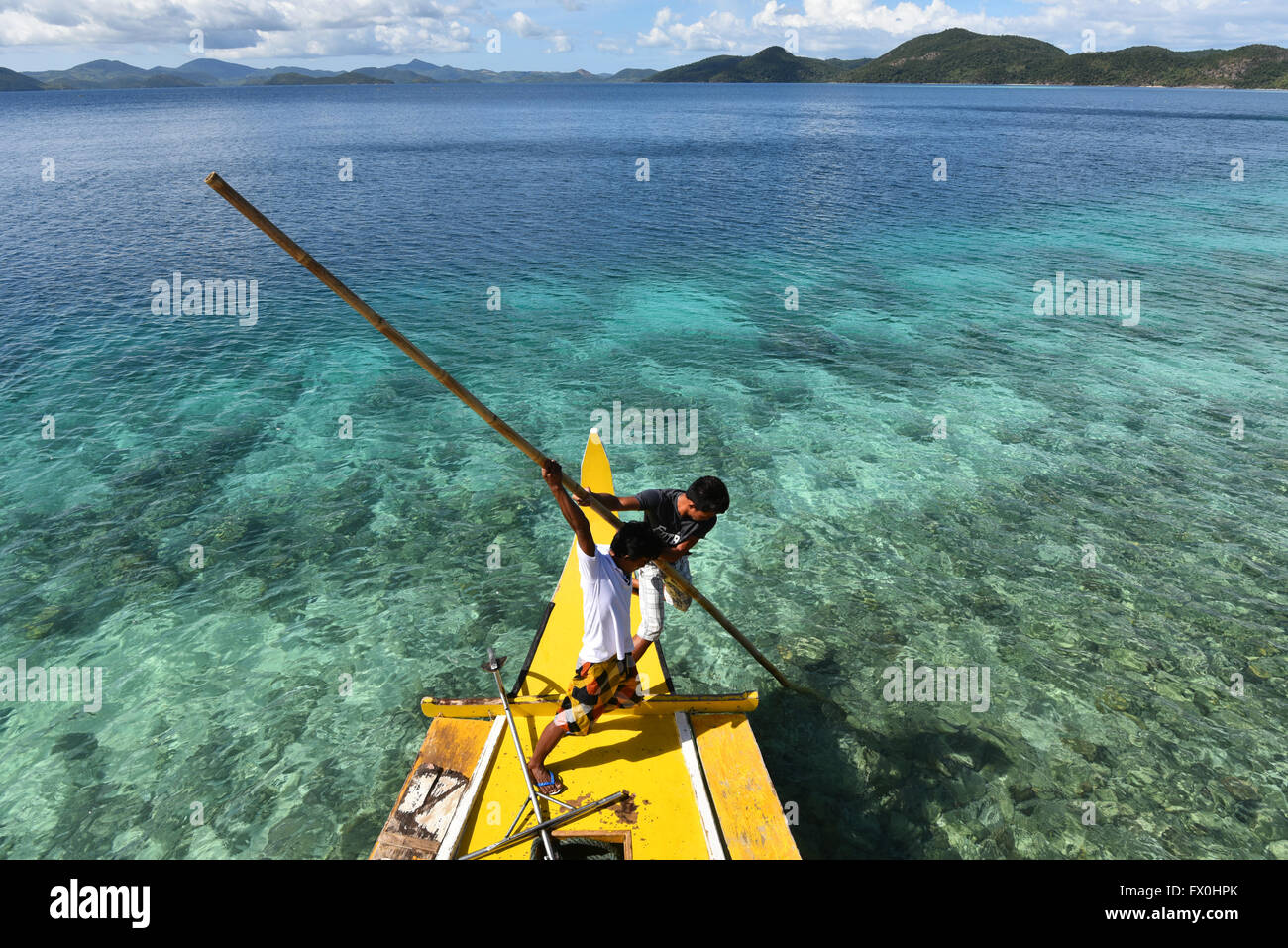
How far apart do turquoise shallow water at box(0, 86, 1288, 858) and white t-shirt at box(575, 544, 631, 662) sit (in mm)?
3425

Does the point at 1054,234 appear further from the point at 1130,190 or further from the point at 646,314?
the point at 646,314

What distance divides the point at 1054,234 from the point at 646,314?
2496 centimetres

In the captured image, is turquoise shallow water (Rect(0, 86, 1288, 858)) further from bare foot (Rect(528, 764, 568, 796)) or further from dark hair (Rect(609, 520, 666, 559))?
dark hair (Rect(609, 520, 666, 559))

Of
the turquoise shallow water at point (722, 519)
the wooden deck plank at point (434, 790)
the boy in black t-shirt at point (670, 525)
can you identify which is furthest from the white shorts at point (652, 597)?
the turquoise shallow water at point (722, 519)

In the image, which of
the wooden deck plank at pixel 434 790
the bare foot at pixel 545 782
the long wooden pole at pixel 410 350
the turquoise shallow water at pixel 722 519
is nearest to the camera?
the long wooden pole at pixel 410 350

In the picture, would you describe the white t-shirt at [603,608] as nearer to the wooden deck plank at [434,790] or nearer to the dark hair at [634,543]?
the dark hair at [634,543]

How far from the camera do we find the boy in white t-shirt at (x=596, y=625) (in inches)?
237

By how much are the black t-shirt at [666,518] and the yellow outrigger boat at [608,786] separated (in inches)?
67.5

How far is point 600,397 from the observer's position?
1891 centimetres

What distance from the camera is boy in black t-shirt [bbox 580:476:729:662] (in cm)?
661

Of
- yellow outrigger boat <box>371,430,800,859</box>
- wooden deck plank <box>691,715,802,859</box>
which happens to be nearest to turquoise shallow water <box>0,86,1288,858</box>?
wooden deck plank <box>691,715,802,859</box>

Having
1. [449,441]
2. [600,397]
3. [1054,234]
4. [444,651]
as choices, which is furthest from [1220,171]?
[444,651]

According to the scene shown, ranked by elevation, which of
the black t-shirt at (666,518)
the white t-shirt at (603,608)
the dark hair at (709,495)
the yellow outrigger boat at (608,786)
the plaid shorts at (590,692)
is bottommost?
the yellow outrigger boat at (608,786)

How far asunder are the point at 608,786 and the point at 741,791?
1258 millimetres
